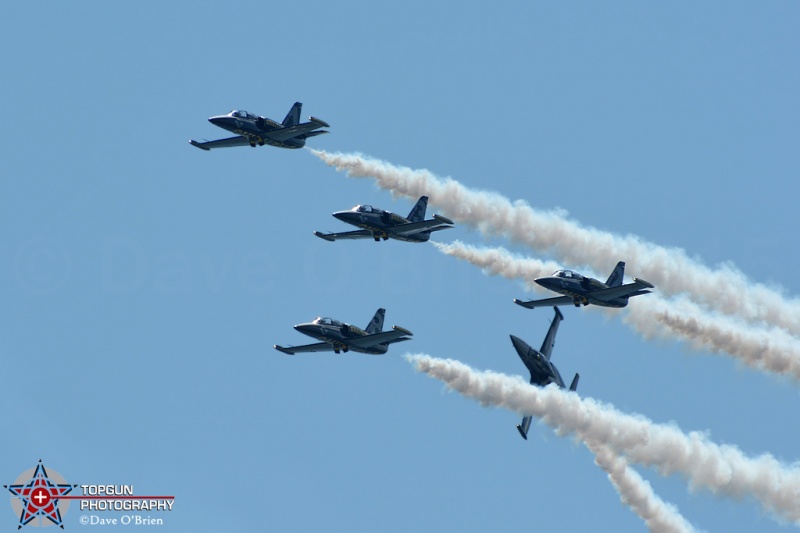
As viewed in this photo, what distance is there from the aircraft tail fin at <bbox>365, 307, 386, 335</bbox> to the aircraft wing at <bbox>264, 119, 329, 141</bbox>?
1367 centimetres

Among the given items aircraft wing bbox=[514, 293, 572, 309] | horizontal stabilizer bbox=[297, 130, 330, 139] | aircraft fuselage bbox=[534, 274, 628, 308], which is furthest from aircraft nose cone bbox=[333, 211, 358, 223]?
aircraft fuselage bbox=[534, 274, 628, 308]

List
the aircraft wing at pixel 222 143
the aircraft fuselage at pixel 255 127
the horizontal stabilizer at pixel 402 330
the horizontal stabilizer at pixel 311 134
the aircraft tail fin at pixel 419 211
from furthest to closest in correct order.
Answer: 1. the aircraft wing at pixel 222 143
2. the aircraft fuselage at pixel 255 127
3. the aircraft tail fin at pixel 419 211
4. the horizontal stabilizer at pixel 311 134
5. the horizontal stabilizer at pixel 402 330

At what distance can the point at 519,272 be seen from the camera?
136500 millimetres

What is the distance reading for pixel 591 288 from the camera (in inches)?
5079

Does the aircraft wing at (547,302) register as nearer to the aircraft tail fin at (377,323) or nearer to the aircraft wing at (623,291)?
the aircraft wing at (623,291)

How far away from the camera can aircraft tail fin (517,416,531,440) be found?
457 ft

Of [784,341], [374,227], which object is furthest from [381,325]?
[784,341]

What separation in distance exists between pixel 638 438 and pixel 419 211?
73.6ft

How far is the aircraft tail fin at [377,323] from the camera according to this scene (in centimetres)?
13438

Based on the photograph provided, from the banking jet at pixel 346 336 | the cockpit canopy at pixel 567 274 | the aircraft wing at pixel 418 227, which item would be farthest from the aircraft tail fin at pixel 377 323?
the cockpit canopy at pixel 567 274

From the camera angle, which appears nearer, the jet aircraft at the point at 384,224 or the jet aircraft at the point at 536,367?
the jet aircraft at the point at 384,224

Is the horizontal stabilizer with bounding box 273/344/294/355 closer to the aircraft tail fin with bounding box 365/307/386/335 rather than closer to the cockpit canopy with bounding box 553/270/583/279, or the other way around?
the aircraft tail fin with bounding box 365/307/386/335

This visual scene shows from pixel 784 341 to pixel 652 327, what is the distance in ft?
30.0

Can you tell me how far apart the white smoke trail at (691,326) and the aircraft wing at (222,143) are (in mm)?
17017
